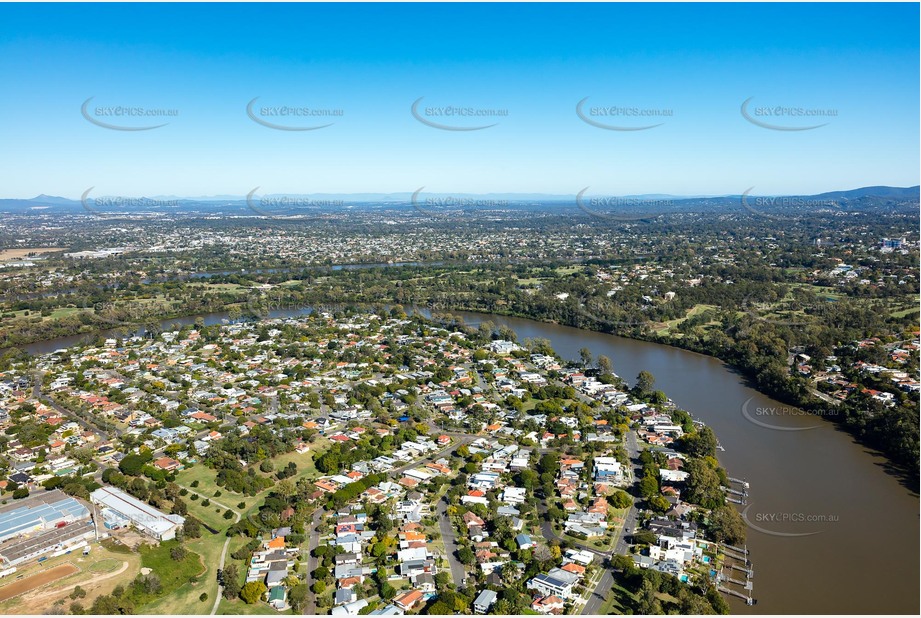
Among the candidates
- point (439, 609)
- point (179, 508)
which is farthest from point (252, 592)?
point (179, 508)

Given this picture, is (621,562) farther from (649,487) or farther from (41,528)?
(41,528)

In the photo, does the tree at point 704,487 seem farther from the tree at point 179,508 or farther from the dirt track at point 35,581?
the dirt track at point 35,581

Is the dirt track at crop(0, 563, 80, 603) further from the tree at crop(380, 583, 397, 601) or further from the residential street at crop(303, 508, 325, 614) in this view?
the tree at crop(380, 583, 397, 601)

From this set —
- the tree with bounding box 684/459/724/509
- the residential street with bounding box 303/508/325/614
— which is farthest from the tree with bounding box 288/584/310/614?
the tree with bounding box 684/459/724/509

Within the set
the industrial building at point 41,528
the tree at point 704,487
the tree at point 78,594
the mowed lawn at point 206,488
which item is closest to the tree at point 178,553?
the mowed lawn at point 206,488

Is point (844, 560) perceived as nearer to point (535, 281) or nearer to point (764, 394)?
point (764, 394)

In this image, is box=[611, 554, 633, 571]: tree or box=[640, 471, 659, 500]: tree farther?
box=[640, 471, 659, 500]: tree
